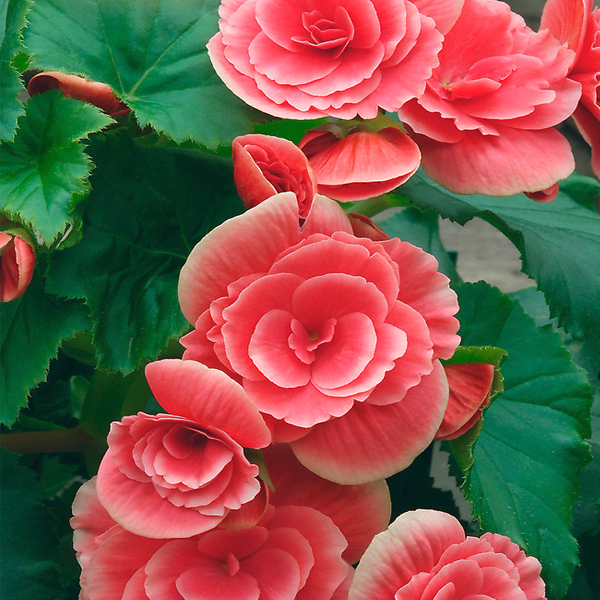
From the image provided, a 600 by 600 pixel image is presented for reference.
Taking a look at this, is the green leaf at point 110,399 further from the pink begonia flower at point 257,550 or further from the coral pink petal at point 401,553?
the coral pink petal at point 401,553

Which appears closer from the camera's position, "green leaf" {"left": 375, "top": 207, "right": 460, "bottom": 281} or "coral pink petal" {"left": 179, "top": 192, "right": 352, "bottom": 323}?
"coral pink petal" {"left": 179, "top": 192, "right": 352, "bottom": 323}

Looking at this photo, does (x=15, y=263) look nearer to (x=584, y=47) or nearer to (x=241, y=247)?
(x=241, y=247)

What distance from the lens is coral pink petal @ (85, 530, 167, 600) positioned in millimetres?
418

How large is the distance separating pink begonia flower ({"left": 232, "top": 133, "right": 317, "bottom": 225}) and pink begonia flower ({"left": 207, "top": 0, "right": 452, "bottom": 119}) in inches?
1.2

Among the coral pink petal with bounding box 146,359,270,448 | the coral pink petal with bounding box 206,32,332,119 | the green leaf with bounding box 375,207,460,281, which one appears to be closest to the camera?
the coral pink petal with bounding box 146,359,270,448

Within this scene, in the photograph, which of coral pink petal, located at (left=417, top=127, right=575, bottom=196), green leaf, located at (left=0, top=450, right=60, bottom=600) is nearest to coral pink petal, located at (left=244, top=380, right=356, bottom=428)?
coral pink petal, located at (left=417, top=127, right=575, bottom=196)

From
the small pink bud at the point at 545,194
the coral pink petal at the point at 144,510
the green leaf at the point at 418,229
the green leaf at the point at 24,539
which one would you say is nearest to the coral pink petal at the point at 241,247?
the coral pink petal at the point at 144,510

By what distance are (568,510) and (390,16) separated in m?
0.41

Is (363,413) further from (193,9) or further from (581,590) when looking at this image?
(581,590)

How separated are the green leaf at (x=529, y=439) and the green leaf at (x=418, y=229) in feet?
1.16

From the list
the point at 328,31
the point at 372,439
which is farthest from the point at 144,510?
the point at 328,31

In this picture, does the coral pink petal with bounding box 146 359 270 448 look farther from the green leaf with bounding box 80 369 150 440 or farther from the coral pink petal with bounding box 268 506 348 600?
the green leaf with bounding box 80 369 150 440

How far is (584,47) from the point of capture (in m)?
0.56

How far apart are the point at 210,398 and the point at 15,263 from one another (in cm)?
20
